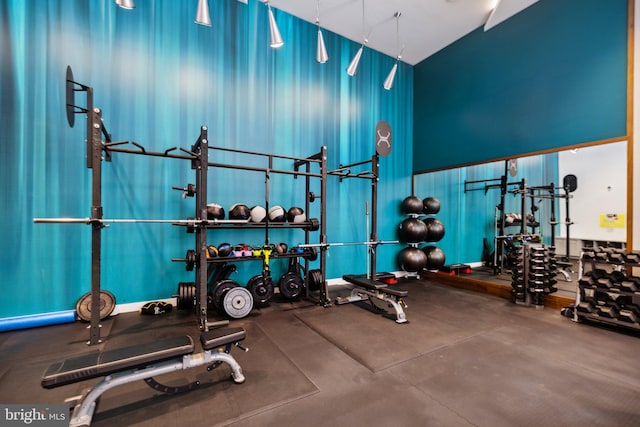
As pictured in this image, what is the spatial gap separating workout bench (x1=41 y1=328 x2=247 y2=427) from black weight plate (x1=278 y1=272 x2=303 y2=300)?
162cm

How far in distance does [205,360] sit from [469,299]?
3.49 metres

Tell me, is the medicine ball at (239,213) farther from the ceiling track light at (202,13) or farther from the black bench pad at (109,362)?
the ceiling track light at (202,13)

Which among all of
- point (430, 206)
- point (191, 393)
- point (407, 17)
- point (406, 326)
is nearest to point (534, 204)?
point (430, 206)

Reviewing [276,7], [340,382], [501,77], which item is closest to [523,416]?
[340,382]

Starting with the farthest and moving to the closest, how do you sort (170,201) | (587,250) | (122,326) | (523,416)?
(170,201) → (587,250) → (122,326) → (523,416)

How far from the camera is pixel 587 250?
2953 mm

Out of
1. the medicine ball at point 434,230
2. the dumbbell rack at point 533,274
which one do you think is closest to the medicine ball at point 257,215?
the medicine ball at point 434,230

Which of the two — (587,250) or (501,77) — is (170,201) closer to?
(587,250)

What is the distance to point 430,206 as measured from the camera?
195 inches

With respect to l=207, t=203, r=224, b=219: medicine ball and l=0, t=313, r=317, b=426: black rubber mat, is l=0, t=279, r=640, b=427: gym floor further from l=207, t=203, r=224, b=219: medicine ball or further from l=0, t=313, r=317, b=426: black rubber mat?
l=207, t=203, r=224, b=219: medicine ball

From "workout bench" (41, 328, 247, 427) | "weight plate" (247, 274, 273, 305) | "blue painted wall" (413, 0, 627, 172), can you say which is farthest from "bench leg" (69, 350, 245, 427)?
"blue painted wall" (413, 0, 627, 172)

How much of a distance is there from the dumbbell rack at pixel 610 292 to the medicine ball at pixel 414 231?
6.71 ft

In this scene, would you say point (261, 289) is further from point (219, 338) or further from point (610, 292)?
point (610, 292)

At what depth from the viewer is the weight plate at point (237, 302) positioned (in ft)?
9.46
